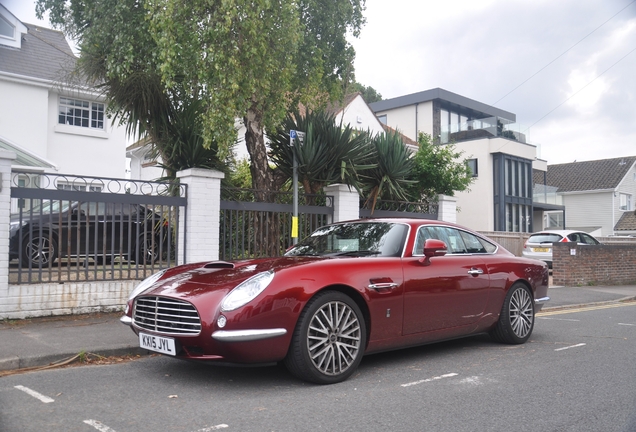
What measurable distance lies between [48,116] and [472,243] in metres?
17.0

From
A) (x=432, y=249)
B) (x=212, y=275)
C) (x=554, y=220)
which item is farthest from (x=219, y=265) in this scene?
(x=554, y=220)

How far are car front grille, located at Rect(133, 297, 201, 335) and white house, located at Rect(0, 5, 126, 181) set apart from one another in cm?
1387

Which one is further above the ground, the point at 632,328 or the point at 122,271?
the point at 122,271

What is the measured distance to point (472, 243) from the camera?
7066mm

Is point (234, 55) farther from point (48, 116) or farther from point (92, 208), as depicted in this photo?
point (48, 116)

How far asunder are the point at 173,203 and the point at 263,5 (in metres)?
3.39

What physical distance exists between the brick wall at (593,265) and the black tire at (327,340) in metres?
12.5

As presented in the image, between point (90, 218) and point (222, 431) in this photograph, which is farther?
point (90, 218)

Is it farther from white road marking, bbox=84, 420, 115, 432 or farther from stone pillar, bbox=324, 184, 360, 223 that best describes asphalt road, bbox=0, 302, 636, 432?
stone pillar, bbox=324, 184, 360, 223

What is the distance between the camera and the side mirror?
5957 millimetres

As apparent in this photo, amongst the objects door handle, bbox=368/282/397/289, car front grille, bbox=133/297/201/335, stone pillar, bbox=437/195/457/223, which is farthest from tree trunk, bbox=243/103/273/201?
car front grille, bbox=133/297/201/335

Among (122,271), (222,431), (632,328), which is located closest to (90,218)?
(122,271)

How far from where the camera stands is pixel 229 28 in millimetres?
9359

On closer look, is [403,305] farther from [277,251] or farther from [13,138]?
[13,138]
